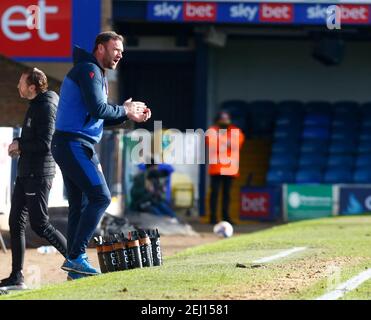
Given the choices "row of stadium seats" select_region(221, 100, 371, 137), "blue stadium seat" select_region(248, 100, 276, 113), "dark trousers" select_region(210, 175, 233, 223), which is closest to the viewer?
"dark trousers" select_region(210, 175, 233, 223)

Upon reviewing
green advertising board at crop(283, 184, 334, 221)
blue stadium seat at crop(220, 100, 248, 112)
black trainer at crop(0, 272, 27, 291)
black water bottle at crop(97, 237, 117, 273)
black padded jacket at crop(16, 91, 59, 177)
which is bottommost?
green advertising board at crop(283, 184, 334, 221)

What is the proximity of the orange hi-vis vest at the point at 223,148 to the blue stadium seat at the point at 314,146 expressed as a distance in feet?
11.3

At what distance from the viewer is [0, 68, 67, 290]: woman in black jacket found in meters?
9.98

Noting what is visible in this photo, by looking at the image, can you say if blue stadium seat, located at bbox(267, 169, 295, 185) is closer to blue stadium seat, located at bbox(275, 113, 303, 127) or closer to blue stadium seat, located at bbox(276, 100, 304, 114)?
blue stadium seat, located at bbox(275, 113, 303, 127)

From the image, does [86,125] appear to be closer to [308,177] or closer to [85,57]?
[85,57]

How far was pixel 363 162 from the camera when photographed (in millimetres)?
25828

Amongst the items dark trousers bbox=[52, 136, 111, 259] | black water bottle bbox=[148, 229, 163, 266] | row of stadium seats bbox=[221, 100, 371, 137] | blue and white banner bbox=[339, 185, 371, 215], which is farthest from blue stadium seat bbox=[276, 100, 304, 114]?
dark trousers bbox=[52, 136, 111, 259]

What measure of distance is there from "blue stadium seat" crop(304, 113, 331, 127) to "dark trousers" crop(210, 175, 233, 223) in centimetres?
502

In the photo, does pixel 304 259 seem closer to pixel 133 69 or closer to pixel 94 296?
pixel 94 296

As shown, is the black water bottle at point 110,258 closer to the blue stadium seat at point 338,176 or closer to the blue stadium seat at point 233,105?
the blue stadium seat at point 338,176

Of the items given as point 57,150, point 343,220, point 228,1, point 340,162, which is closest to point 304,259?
point 57,150

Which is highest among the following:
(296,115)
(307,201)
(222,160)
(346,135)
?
(296,115)

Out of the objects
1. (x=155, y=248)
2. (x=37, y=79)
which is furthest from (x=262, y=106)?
(x=37, y=79)

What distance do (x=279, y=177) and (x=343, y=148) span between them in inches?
78.2
